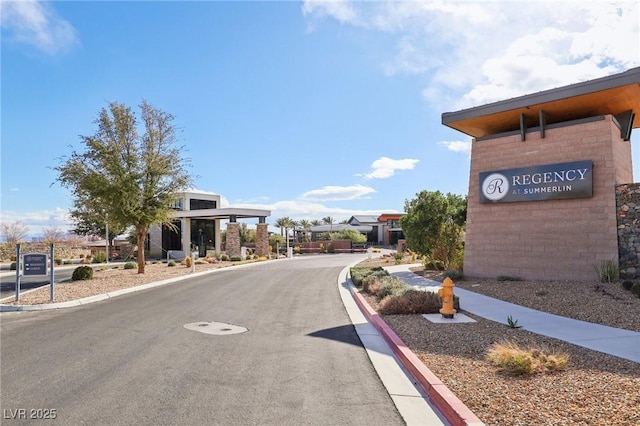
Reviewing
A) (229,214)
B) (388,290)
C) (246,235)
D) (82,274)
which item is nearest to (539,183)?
(388,290)

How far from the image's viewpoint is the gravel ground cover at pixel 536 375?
4255mm

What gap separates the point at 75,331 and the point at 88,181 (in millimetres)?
12363

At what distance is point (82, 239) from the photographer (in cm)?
5828

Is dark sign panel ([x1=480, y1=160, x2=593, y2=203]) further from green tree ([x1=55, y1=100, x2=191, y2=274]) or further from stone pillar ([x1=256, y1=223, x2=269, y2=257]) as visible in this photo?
stone pillar ([x1=256, y1=223, x2=269, y2=257])

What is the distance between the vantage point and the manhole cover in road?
8.62m

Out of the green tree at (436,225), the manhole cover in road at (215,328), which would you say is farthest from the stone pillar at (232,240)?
the manhole cover in road at (215,328)

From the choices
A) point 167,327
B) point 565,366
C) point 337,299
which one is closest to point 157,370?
point 167,327

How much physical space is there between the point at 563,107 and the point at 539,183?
8.80ft

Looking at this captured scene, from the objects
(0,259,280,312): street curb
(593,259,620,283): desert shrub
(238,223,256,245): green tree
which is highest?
(238,223,256,245): green tree

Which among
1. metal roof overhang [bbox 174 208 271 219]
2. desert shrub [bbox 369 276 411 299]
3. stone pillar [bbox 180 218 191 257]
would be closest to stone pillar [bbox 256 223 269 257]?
metal roof overhang [bbox 174 208 271 219]

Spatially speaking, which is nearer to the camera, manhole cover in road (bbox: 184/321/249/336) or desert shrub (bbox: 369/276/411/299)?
manhole cover in road (bbox: 184/321/249/336)

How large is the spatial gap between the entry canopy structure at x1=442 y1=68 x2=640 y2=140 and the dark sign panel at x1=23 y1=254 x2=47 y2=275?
15.0m

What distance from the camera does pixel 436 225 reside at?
20250mm

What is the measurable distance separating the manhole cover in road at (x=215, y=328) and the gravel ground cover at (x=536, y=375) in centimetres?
327
